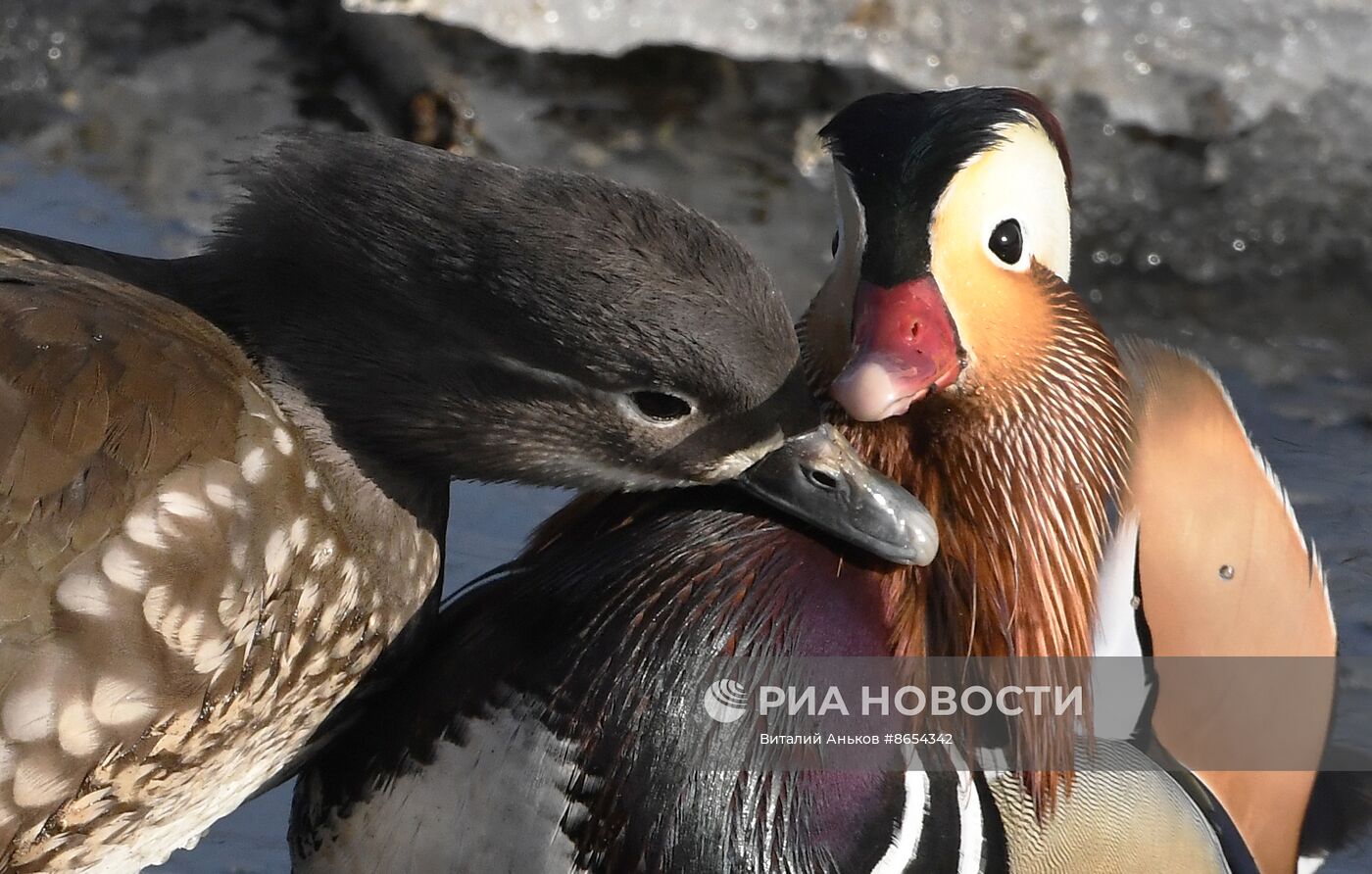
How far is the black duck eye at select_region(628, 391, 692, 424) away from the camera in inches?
99.6

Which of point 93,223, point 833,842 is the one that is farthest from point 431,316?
point 93,223

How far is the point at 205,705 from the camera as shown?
7.89 ft

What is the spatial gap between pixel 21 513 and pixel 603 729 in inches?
32.2

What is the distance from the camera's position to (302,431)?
2.56 m

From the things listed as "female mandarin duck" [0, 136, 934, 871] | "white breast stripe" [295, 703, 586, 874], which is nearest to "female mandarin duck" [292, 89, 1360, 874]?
"white breast stripe" [295, 703, 586, 874]

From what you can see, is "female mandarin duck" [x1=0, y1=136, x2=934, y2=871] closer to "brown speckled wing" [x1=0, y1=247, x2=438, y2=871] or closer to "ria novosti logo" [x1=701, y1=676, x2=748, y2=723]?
"brown speckled wing" [x1=0, y1=247, x2=438, y2=871]

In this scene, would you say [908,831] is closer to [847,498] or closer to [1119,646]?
[847,498]

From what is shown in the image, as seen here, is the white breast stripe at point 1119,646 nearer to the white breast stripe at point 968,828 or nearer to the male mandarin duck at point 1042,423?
the male mandarin duck at point 1042,423

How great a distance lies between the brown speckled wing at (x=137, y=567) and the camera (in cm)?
229

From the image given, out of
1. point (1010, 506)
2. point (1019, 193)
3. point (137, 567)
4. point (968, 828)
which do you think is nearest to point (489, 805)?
point (137, 567)

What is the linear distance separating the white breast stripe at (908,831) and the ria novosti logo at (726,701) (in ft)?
0.93

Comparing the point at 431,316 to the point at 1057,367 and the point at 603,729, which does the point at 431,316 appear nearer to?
the point at 603,729

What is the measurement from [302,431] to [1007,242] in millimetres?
1045

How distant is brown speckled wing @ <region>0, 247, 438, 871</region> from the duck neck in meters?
0.82
